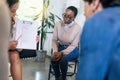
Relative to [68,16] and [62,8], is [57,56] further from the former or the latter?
[62,8]

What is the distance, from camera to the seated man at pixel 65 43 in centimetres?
419

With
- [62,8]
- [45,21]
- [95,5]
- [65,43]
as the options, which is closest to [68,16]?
[65,43]

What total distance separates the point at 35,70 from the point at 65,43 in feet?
3.71

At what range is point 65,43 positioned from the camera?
434 centimetres

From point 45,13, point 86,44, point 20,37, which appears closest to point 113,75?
point 86,44

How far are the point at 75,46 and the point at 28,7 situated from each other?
2.83m

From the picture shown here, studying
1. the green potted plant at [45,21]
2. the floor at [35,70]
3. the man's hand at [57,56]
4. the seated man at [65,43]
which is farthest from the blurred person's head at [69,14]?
the green potted plant at [45,21]

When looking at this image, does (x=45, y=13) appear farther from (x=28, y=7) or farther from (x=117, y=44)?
(x=117, y=44)

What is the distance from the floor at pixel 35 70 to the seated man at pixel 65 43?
19.9 inches

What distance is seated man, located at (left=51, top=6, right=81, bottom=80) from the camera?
4.19 meters

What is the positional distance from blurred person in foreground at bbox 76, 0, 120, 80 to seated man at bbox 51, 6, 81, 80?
10.0 ft

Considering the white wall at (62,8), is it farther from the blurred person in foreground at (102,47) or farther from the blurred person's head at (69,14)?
the blurred person in foreground at (102,47)

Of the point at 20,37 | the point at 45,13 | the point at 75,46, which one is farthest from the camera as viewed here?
the point at 45,13

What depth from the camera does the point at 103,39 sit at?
1.03 m
